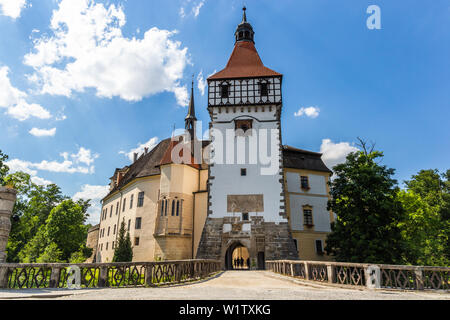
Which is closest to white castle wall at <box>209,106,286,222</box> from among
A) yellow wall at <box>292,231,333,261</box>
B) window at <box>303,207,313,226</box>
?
yellow wall at <box>292,231,333,261</box>

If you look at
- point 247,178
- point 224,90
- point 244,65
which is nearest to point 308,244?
point 247,178

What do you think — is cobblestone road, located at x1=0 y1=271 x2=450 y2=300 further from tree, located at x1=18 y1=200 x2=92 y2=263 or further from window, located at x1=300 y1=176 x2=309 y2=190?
tree, located at x1=18 y1=200 x2=92 y2=263

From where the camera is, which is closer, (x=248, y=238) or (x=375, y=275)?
(x=375, y=275)

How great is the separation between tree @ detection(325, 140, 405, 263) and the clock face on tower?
8.76 metres

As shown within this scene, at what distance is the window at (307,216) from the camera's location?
2879 cm

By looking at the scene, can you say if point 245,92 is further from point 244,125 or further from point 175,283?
point 175,283

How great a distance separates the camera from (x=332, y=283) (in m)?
10.4

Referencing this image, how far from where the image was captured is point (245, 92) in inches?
1021

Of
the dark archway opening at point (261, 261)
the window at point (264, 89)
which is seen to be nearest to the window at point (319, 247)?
the dark archway opening at point (261, 261)

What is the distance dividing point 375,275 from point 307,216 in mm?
20300

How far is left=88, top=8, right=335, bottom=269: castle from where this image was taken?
22.6 metres

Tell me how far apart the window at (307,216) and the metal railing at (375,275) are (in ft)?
49.0

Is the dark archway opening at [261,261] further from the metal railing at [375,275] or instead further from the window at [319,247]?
the window at [319,247]
